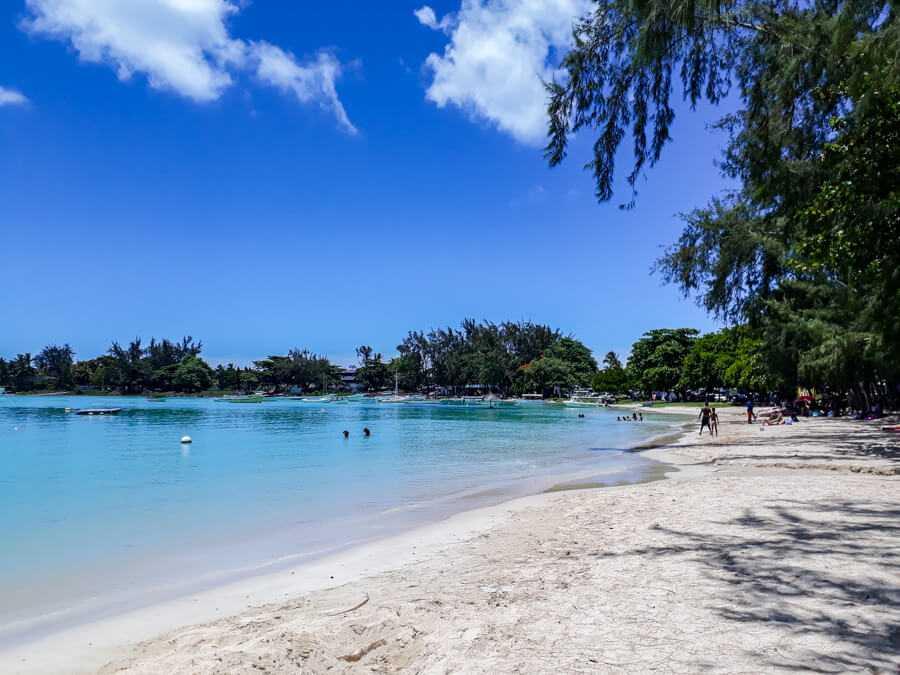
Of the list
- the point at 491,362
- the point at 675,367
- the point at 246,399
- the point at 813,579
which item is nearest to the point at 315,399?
the point at 246,399

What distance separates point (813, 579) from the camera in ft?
17.6

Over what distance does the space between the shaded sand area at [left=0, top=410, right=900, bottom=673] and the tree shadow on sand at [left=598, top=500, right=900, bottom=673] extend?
0.07ft

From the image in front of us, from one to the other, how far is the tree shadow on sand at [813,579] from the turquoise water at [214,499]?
6106 mm

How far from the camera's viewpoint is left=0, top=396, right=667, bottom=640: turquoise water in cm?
884

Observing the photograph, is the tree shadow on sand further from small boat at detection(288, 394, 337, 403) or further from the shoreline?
small boat at detection(288, 394, 337, 403)

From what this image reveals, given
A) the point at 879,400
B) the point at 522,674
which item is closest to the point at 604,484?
the point at 522,674

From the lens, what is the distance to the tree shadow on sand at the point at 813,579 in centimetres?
387

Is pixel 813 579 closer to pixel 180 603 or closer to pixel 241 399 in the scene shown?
pixel 180 603

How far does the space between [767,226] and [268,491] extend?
1789 cm

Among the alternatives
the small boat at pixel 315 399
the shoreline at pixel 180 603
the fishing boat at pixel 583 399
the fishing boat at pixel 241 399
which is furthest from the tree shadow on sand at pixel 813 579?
the fishing boat at pixel 241 399

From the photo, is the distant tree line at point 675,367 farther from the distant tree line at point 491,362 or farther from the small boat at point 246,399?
the small boat at point 246,399

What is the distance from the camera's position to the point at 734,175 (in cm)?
1620

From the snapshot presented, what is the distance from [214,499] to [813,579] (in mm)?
14555

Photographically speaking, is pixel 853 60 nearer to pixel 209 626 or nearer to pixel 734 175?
pixel 734 175
